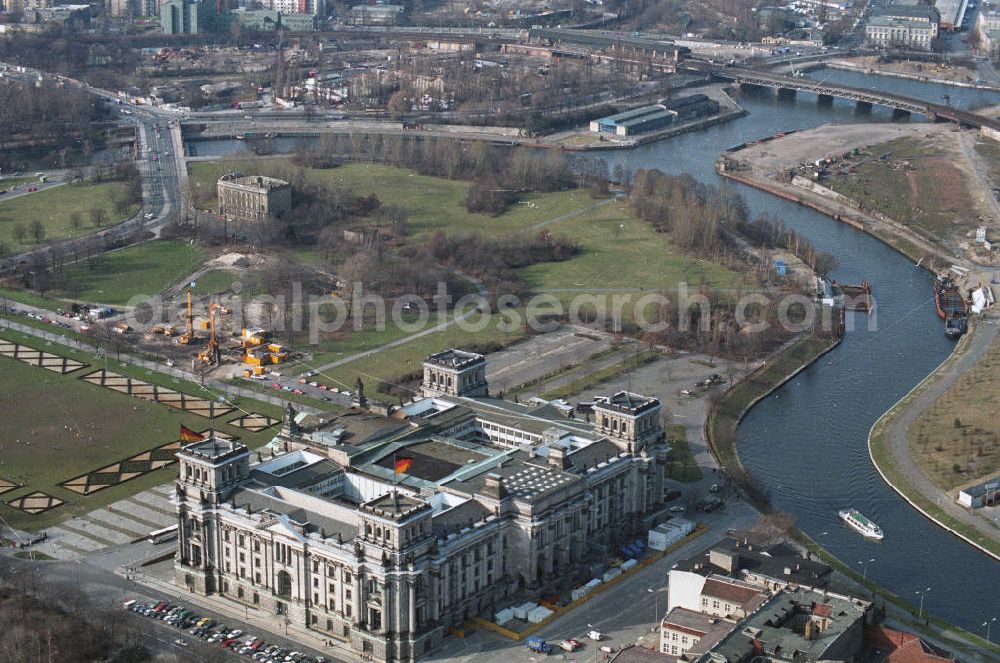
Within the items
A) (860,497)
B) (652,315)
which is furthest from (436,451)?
(652,315)

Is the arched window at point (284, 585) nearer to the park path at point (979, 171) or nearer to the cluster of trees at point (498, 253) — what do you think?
the cluster of trees at point (498, 253)

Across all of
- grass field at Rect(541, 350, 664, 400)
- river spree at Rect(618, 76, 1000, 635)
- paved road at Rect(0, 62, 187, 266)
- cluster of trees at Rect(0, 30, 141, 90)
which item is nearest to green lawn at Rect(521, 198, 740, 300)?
river spree at Rect(618, 76, 1000, 635)

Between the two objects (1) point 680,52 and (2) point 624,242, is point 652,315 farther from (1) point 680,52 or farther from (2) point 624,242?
(1) point 680,52

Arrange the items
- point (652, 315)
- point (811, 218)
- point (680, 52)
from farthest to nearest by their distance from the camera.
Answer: point (680, 52) < point (811, 218) < point (652, 315)

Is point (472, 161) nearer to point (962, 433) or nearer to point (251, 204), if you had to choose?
point (251, 204)

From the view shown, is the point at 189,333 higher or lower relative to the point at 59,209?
lower

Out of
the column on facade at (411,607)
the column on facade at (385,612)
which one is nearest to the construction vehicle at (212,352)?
the column on facade at (385,612)

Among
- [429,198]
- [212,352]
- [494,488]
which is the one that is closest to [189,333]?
[212,352]
